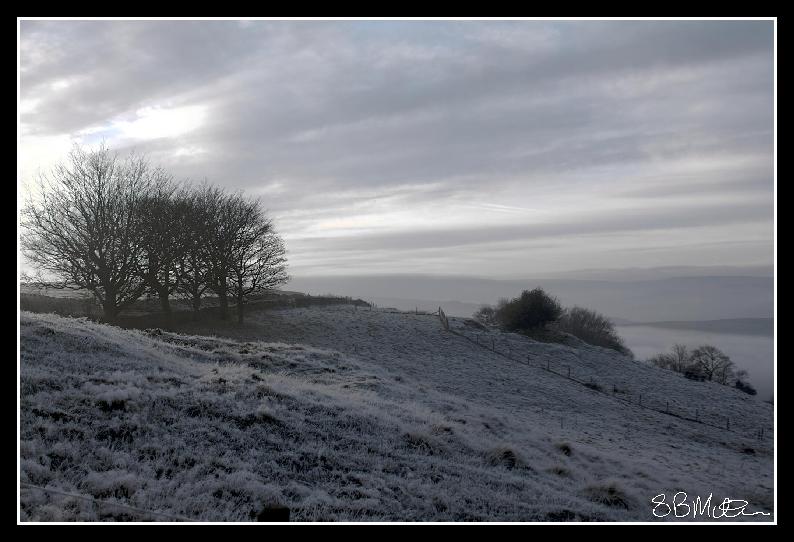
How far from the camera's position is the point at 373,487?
1128 cm

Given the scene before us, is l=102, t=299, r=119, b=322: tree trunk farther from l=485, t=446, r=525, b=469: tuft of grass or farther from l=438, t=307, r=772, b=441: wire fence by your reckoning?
l=485, t=446, r=525, b=469: tuft of grass

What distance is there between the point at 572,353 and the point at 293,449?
35.6 metres

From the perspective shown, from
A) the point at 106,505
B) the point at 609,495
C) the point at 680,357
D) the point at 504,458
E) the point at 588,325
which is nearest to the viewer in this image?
the point at 106,505

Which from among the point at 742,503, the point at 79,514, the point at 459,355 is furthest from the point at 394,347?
the point at 79,514

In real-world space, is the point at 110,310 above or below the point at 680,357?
above

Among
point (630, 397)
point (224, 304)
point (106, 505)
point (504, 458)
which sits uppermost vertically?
point (224, 304)

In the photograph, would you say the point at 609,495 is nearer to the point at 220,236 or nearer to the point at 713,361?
the point at 220,236

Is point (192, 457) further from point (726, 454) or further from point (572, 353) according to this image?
point (572, 353)

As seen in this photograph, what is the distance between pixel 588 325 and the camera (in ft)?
283

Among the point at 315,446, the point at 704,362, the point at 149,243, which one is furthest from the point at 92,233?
the point at 704,362

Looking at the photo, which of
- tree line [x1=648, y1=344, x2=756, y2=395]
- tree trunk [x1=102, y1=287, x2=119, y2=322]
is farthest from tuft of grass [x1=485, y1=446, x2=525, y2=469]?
tree line [x1=648, y1=344, x2=756, y2=395]
